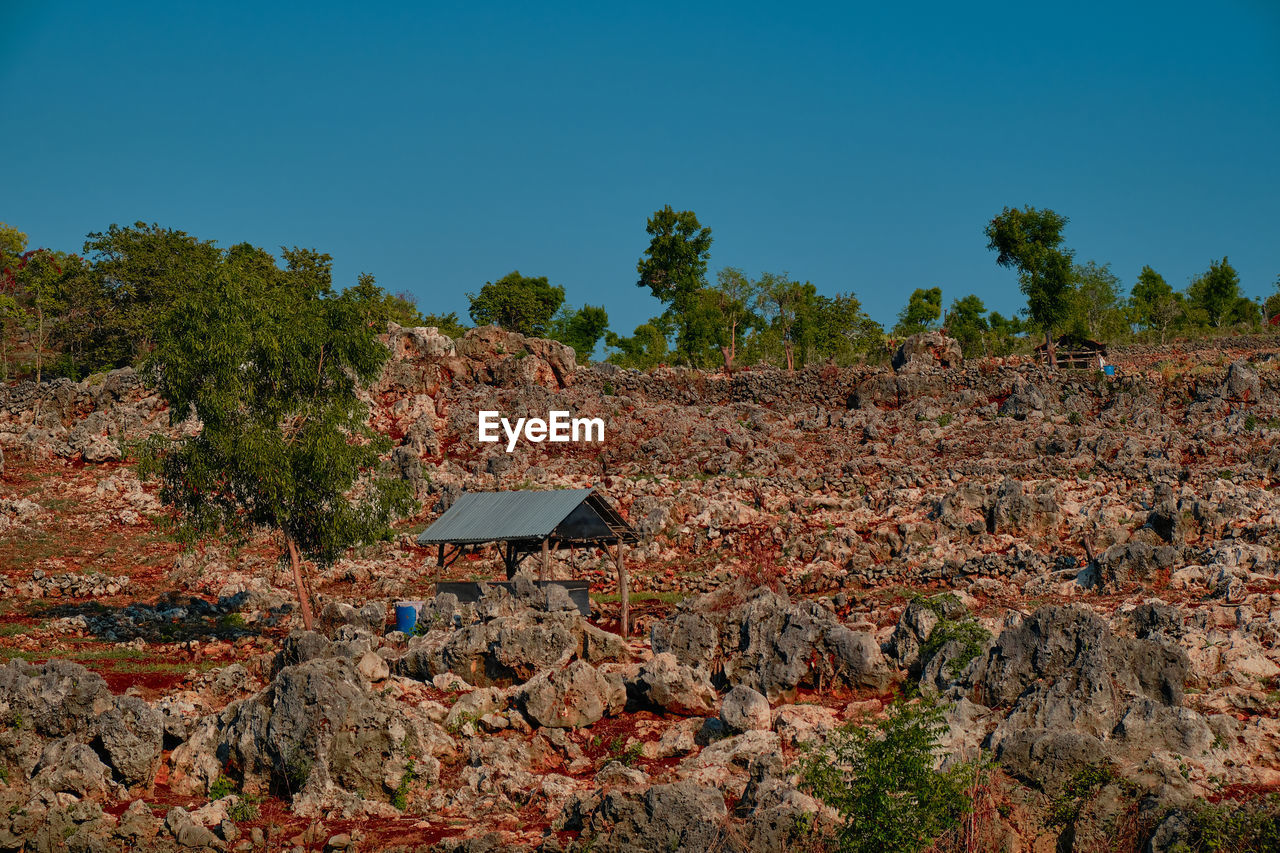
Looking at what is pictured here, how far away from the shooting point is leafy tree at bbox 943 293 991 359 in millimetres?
71812

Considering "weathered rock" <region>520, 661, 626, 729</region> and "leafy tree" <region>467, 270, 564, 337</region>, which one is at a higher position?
"leafy tree" <region>467, 270, 564, 337</region>

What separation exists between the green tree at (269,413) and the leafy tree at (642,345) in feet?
182

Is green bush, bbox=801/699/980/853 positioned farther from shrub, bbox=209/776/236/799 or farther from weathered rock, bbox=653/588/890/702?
shrub, bbox=209/776/236/799

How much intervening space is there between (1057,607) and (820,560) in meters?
16.8

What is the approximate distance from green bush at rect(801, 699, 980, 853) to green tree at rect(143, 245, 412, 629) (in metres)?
17.4

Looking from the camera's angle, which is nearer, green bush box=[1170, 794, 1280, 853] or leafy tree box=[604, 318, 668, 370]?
green bush box=[1170, 794, 1280, 853]

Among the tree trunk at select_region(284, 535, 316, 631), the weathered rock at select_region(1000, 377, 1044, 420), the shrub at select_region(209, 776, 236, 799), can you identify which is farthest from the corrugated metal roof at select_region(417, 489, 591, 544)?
the weathered rock at select_region(1000, 377, 1044, 420)

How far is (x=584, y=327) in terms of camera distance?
324 ft

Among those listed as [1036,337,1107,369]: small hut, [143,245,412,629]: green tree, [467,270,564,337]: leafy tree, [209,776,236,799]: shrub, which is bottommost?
[209,776,236,799]: shrub

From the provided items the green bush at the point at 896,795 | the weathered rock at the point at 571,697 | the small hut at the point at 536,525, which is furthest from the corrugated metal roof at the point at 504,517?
the green bush at the point at 896,795

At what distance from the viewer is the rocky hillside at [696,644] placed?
14.5m

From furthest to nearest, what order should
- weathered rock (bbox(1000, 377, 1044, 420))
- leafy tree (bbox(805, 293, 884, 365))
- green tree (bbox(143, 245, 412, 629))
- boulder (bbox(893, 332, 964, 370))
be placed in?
leafy tree (bbox(805, 293, 884, 365)) → boulder (bbox(893, 332, 964, 370)) → weathered rock (bbox(1000, 377, 1044, 420)) → green tree (bbox(143, 245, 412, 629))

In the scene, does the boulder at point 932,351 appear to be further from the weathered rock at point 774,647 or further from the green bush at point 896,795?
the green bush at point 896,795

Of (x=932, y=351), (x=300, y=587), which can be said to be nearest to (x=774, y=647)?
(x=300, y=587)
